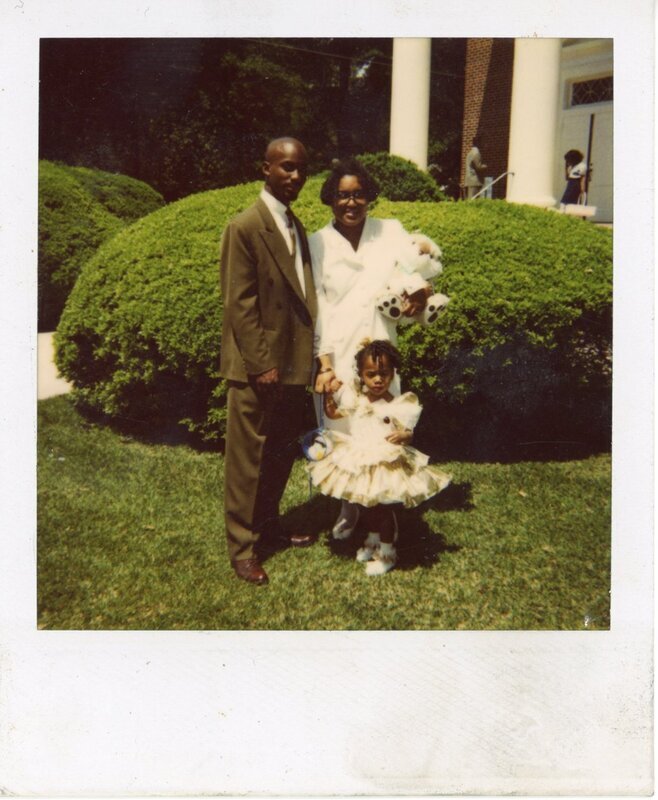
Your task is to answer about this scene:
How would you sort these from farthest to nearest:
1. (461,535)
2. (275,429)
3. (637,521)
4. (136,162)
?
(136,162), (461,535), (275,429), (637,521)

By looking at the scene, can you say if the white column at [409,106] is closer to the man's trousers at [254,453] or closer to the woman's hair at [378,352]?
the woman's hair at [378,352]

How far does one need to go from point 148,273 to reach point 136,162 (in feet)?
2.47

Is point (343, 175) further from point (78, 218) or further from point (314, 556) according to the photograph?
point (78, 218)

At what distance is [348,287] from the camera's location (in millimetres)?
3754

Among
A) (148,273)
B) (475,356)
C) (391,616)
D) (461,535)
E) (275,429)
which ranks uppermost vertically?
(148,273)

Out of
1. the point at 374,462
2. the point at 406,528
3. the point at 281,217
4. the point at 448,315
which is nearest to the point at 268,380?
the point at 374,462

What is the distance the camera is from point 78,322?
5.80m

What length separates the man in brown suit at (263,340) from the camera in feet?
11.6

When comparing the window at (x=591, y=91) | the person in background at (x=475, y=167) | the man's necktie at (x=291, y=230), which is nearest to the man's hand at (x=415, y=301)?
the man's necktie at (x=291, y=230)

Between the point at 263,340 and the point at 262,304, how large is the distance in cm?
18

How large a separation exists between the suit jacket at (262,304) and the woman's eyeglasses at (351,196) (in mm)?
242

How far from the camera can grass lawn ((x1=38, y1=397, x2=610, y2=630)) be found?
376 cm
